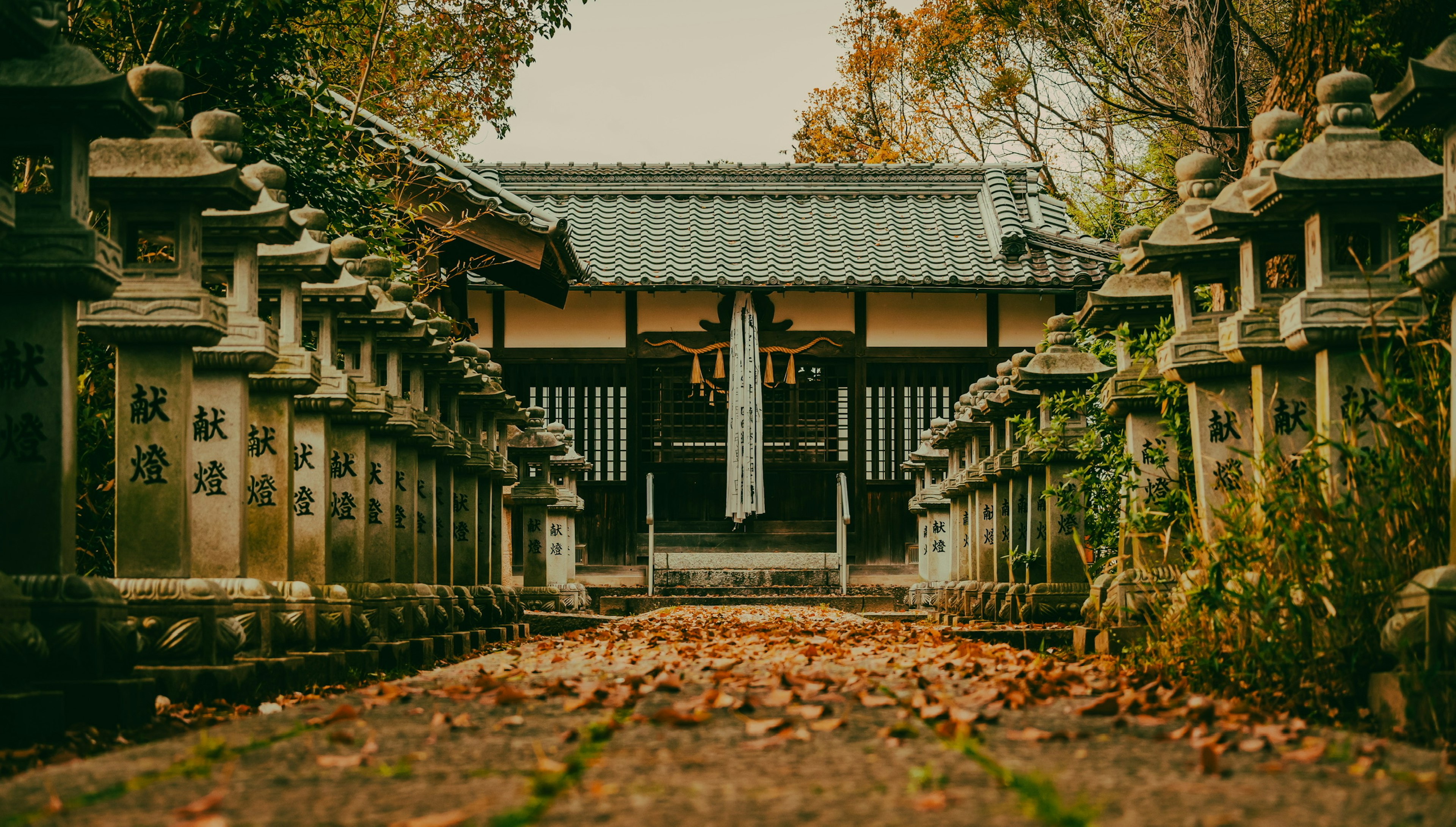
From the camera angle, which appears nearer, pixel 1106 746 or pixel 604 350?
pixel 1106 746

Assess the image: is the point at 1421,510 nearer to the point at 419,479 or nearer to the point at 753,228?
the point at 419,479

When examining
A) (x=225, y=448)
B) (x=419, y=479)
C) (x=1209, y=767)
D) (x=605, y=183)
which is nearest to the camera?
(x=1209, y=767)

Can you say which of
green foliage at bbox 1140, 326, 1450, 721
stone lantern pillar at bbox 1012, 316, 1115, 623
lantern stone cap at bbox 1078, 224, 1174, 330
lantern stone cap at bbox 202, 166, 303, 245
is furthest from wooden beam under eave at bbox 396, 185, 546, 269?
green foliage at bbox 1140, 326, 1450, 721

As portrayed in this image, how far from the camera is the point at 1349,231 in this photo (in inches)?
248

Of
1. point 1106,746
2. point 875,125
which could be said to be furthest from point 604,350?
point 1106,746

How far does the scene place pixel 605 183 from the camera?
2488 centimetres

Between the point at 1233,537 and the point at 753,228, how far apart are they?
58.5 ft

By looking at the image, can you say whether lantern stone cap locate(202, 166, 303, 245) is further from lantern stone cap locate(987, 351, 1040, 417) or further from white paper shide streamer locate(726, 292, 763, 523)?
white paper shide streamer locate(726, 292, 763, 523)

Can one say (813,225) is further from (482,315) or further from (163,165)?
(163,165)

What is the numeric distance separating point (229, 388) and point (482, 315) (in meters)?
15.2

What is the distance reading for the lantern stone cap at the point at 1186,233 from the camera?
7605 millimetres

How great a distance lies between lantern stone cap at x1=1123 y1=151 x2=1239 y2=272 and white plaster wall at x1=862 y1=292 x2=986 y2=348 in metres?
13.3

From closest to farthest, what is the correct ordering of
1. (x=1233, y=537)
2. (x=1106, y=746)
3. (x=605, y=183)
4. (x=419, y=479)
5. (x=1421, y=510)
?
(x=1106, y=746)
(x=1421, y=510)
(x=1233, y=537)
(x=419, y=479)
(x=605, y=183)

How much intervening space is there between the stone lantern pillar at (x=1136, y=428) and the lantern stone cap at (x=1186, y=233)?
0.14 m
